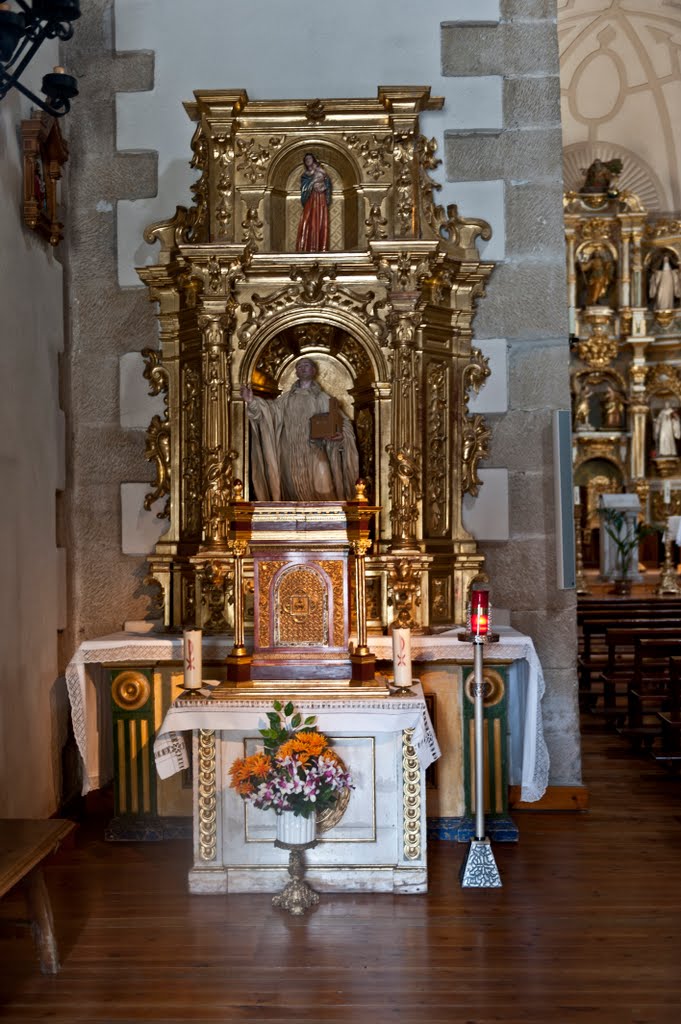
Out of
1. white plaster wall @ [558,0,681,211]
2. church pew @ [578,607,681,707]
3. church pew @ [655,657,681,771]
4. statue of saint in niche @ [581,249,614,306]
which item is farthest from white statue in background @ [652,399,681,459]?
church pew @ [655,657,681,771]

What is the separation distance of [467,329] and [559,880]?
122 inches

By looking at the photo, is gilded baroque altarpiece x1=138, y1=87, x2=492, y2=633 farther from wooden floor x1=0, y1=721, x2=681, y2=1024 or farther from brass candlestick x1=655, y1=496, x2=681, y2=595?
brass candlestick x1=655, y1=496, x2=681, y2=595

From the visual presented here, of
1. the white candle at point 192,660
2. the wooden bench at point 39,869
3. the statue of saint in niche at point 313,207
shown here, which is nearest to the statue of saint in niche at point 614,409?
the statue of saint in niche at point 313,207

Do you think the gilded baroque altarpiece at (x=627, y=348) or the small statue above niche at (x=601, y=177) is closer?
the small statue above niche at (x=601, y=177)

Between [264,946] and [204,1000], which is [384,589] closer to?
[264,946]

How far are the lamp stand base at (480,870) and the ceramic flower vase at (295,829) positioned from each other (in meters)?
0.74

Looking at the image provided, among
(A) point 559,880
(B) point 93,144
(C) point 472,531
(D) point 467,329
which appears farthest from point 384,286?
(A) point 559,880

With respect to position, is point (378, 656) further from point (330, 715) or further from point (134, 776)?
point (134, 776)

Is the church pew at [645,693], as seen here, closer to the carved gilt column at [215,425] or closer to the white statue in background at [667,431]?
the carved gilt column at [215,425]

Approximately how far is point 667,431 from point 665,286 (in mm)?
2624

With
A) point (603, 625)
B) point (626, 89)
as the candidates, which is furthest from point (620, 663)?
point (626, 89)

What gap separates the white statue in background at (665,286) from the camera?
65.2ft

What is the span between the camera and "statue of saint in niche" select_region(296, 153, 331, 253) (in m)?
6.23

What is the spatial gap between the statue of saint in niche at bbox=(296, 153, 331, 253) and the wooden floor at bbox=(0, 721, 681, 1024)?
Answer: 3.36 m
